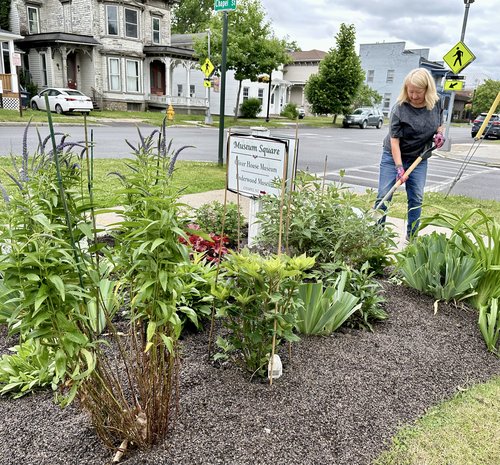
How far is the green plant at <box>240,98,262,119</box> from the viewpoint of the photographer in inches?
1396

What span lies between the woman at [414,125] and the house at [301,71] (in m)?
51.1

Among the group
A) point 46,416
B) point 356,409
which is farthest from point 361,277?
point 46,416

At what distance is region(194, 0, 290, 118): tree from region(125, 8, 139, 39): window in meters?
4.92

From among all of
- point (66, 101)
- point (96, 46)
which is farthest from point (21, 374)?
point (96, 46)

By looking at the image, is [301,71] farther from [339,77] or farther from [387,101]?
[339,77]

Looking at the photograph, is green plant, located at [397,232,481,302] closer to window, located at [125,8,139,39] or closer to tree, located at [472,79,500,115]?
window, located at [125,8,139,39]

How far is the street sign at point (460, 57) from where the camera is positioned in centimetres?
1441

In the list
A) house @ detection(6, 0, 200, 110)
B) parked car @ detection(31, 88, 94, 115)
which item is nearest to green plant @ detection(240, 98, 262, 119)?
house @ detection(6, 0, 200, 110)

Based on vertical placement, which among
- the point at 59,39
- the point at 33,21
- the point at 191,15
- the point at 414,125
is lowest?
the point at 414,125

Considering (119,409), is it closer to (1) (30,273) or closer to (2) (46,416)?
(2) (46,416)

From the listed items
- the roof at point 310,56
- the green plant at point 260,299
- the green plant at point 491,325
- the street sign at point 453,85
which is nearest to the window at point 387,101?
the roof at point 310,56

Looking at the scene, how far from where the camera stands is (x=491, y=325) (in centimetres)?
315

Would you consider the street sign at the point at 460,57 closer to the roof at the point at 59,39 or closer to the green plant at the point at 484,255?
the green plant at the point at 484,255

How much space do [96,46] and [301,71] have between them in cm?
3304
